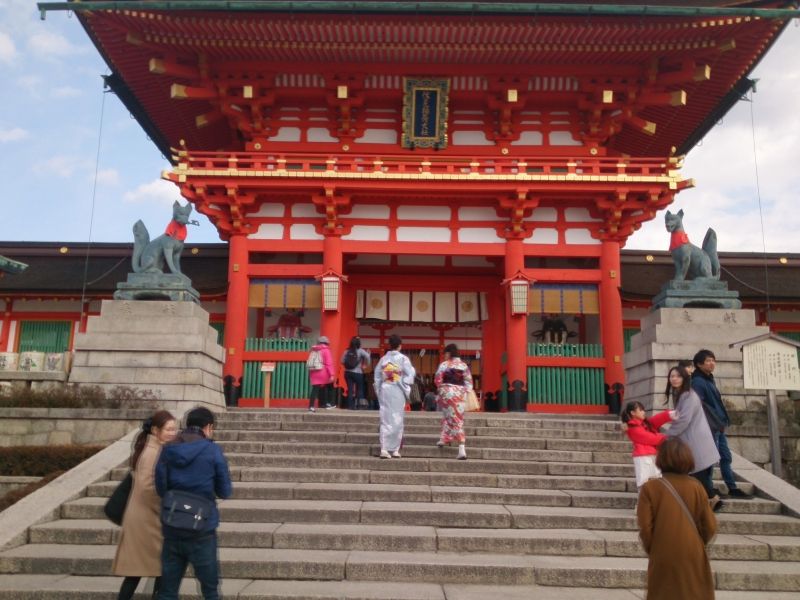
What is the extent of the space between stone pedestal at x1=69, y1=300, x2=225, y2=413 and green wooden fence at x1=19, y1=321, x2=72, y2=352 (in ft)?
25.9

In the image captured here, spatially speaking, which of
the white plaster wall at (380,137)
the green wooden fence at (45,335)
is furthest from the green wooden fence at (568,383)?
the green wooden fence at (45,335)

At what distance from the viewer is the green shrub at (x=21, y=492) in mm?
7773

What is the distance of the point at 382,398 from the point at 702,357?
4069mm

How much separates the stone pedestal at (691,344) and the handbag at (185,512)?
8351 millimetres

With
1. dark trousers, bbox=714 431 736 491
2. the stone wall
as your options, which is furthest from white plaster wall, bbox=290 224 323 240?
dark trousers, bbox=714 431 736 491

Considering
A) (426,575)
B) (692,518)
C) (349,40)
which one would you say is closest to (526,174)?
(349,40)

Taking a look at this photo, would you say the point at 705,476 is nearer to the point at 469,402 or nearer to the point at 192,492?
the point at 469,402

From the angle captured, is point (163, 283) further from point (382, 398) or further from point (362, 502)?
point (362, 502)

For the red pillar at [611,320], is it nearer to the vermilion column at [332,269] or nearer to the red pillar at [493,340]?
the red pillar at [493,340]

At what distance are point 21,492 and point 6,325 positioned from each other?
39.9ft

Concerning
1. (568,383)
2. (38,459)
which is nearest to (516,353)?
(568,383)

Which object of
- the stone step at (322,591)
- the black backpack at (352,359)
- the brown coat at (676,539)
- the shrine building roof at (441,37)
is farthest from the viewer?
the shrine building roof at (441,37)

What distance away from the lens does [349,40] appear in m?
14.5

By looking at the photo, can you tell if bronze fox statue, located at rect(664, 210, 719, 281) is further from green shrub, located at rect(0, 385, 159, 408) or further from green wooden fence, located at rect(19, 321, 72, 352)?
green wooden fence, located at rect(19, 321, 72, 352)
